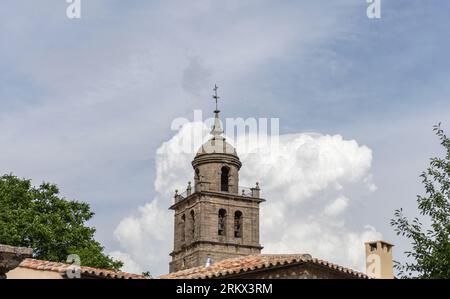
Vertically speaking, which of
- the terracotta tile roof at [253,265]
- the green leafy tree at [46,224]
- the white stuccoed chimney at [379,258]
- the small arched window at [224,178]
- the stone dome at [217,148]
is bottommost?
the terracotta tile roof at [253,265]

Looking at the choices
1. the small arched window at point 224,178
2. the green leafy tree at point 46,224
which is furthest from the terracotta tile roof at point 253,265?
the small arched window at point 224,178

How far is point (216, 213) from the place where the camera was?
205ft

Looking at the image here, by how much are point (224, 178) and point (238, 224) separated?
3.97 m

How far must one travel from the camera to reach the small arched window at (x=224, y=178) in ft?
209

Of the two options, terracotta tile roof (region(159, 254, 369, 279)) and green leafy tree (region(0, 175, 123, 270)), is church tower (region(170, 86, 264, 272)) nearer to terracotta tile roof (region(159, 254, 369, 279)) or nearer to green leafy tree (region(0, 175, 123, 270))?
green leafy tree (region(0, 175, 123, 270))

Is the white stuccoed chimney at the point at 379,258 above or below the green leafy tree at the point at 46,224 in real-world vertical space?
below

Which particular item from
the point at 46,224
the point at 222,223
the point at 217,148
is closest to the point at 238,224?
the point at 222,223

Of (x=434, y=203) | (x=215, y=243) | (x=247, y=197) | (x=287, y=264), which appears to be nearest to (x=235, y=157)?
(x=247, y=197)

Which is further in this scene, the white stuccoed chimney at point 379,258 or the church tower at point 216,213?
the church tower at point 216,213

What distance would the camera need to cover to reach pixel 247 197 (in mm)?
63438

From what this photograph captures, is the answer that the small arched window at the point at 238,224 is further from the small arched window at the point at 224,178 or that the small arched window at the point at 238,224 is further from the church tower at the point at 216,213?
the small arched window at the point at 224,178

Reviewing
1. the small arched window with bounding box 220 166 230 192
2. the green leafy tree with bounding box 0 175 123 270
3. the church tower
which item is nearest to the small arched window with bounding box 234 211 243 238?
the church tower
